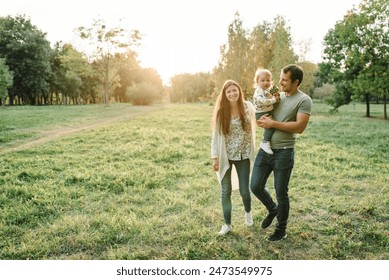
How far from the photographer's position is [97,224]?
5.36m

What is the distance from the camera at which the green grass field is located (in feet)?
14.9

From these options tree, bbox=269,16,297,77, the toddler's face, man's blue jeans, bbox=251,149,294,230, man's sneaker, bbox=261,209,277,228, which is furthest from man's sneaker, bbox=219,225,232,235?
tree, bbox=269,16,297,77

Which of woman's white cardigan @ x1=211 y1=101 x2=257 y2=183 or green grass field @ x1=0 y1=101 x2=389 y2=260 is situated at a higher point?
woman's white cardigan @ x1=211 y1=101 x2=257 y2=183

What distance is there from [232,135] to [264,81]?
35.6 inches

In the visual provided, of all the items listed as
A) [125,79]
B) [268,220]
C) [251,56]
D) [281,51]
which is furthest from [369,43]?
[125,79]

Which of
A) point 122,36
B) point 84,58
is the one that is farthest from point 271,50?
point 84,58

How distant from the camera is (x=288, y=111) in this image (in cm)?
427

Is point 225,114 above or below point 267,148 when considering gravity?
above

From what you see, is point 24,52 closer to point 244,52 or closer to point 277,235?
point 244,52

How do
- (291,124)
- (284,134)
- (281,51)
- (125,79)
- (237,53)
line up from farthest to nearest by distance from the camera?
(125,79), (237,53), (281,51), (284,134), (291,124)

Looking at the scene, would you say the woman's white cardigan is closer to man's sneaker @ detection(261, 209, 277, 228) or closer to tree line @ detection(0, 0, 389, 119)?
man's sneaker @ detection(261, 209, 277, 228)

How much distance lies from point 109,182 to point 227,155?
3747 millimetres

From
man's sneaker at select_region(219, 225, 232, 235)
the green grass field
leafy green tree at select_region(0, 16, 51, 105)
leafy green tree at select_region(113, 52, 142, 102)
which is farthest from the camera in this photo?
leafy green tree at select_region(113, 52, 142, 102)

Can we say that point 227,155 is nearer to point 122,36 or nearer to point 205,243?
point 205,243
